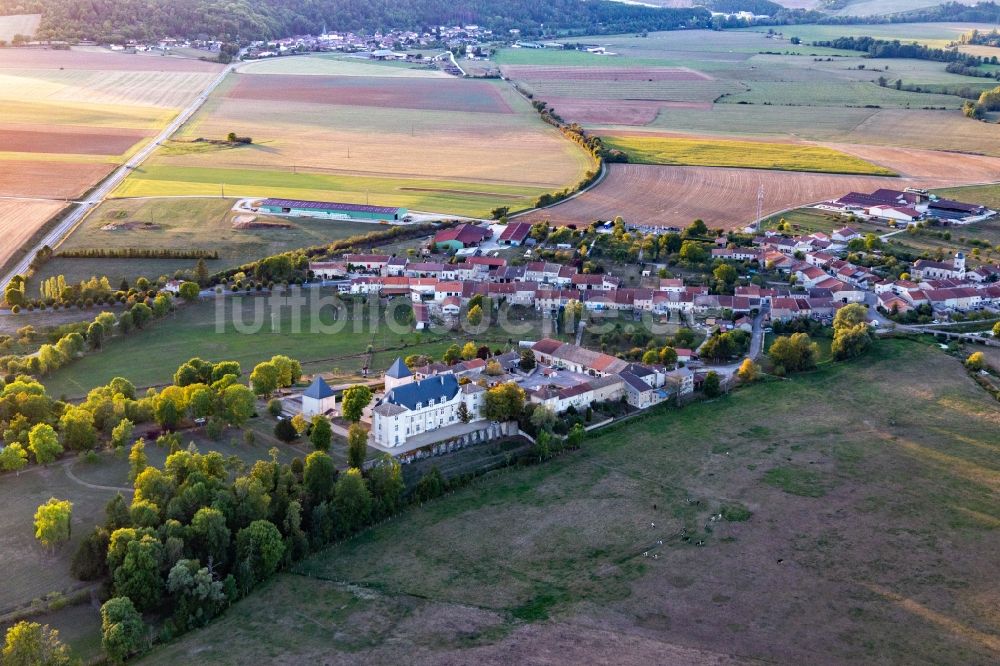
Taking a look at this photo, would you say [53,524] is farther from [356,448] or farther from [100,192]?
[100,192]

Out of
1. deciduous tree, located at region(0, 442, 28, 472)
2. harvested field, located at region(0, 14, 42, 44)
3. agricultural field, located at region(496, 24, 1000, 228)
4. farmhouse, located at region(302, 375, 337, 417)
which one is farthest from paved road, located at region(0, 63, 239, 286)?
harvested field, located at region(0, 14, 42, 44)

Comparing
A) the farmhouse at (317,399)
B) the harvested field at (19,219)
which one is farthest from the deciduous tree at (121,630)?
the harvested field at (19,219)

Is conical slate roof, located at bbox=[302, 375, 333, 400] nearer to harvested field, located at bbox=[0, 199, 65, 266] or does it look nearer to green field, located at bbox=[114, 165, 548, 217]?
harvested field, located at bbox=[0, 199, 65, 266]

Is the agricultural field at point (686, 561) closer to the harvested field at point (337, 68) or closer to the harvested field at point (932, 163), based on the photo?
the harvested field at point (932, 163)

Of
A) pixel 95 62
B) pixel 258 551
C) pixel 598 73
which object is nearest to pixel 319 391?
pixel 258 551

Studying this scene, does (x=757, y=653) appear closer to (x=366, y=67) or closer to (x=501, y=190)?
(x=501, y=190)

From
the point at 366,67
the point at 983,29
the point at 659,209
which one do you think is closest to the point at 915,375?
the point at 659,209
